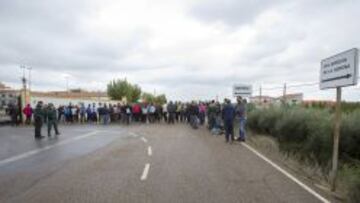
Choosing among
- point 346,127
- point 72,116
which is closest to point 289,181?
point 346,127

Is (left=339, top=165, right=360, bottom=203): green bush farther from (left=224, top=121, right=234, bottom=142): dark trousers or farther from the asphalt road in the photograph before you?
(left=224, top=121, right=234, bottom=142): dark trousers

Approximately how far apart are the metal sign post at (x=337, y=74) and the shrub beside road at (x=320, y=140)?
0.60 m

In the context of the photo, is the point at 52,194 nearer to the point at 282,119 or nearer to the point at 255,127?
the point at 282,119

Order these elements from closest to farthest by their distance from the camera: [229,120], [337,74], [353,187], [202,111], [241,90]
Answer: [353,187]
[337,74]
[229,120]
[241,90]
[202,111]

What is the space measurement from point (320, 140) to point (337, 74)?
4460mm

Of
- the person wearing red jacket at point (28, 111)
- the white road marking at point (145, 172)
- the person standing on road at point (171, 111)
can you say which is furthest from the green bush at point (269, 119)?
the person wearing red jacket at point (28, 111)

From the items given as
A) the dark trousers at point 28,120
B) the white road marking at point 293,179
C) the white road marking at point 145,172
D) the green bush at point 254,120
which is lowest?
the white road marking at point 293,179

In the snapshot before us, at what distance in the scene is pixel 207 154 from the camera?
15.1 meters

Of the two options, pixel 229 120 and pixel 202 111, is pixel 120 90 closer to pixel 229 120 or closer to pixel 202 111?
pixel 202 111

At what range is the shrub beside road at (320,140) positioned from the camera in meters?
9.92

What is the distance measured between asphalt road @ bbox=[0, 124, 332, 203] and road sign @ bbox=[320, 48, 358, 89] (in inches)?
89.9

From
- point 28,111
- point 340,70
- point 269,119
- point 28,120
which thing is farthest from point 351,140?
point 28,120

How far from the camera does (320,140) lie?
13.6 metres

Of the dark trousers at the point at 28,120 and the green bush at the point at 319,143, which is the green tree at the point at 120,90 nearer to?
the dark trousers at the point at 28,120
